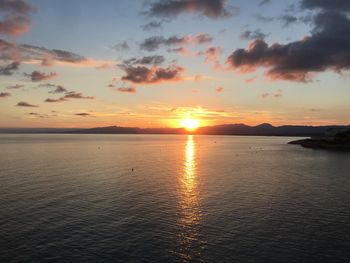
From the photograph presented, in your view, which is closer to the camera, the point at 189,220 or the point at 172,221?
the point at 172,221

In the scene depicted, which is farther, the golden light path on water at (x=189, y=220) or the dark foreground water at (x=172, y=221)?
the golden light path on water at (x=189, y=220)

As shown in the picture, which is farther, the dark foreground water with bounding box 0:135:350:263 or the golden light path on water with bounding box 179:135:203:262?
the golden light path on water with bounding box 179:135:203:262

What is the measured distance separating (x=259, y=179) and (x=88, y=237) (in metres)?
59.5

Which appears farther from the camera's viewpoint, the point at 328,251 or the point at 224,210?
the point at 224,210

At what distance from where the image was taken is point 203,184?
8275 cm

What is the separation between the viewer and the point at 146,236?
4112cm

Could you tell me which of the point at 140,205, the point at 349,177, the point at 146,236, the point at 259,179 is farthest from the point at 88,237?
the point at 349,177

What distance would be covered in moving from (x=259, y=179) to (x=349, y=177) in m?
26.4

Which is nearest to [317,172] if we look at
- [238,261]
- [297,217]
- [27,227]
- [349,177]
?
[349,177]

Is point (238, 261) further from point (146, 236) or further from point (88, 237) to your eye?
point (88, 237)

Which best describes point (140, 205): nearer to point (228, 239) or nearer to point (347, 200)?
point (228, 239)

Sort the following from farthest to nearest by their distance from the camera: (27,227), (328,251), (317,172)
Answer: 1. (317,172)
2. (27,227)
3. (328,251)

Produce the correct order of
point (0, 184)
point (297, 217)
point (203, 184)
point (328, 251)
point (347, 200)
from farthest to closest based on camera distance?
1. point (203, 184)
2. point (0, 184)
3. point (347, 200)
4. point (297, 217)
5. point (328, 251)

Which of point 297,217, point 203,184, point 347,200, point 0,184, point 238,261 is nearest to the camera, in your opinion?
point 238,261
